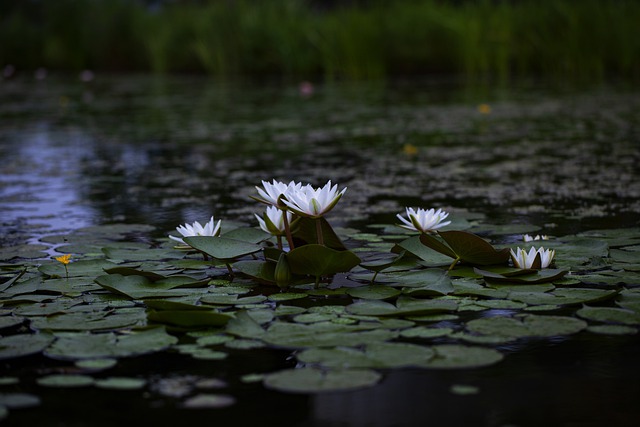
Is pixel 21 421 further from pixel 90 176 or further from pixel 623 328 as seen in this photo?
pixel 90 176

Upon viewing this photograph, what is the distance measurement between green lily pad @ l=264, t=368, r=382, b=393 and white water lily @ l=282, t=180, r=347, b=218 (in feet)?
1.99

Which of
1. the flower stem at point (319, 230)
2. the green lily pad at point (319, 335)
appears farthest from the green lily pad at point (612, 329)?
the flower stem at point (319, 230)

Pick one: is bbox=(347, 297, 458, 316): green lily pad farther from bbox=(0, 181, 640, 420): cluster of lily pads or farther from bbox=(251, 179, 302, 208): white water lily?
bbox=(251, 179, 302, 208): white water lily

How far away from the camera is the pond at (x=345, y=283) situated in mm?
1236

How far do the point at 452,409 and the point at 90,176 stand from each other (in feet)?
10.3

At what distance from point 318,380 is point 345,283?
2.18 ft

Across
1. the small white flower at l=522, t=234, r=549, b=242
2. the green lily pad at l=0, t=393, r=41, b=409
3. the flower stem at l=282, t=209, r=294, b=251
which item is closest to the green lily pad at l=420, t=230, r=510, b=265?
the small white flower at l=522, t=234, r=549, b=242

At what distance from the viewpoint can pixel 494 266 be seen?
6.60 ft

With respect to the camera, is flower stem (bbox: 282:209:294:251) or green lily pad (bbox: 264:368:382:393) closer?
green lily pad (bbox: 264:368:382:393)

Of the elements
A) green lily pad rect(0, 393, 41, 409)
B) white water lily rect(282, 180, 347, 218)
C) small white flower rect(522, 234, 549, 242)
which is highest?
white water lily rect(282, 180, 347, 218)

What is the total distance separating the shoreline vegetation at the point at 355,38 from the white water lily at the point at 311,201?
303 inches

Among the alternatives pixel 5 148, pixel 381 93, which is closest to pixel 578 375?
pixel 5 148

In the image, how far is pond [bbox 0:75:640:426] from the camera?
124 centimetres

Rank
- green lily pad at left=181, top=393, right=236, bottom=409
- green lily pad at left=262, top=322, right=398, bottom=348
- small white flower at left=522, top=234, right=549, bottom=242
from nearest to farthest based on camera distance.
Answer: green lily pad at left=181, top=393, right=236, bottom=409, green lily pad at left=262, top=322, right=398, bottom=348, small white flower at left=522, top=234, right=549, bottom=242
